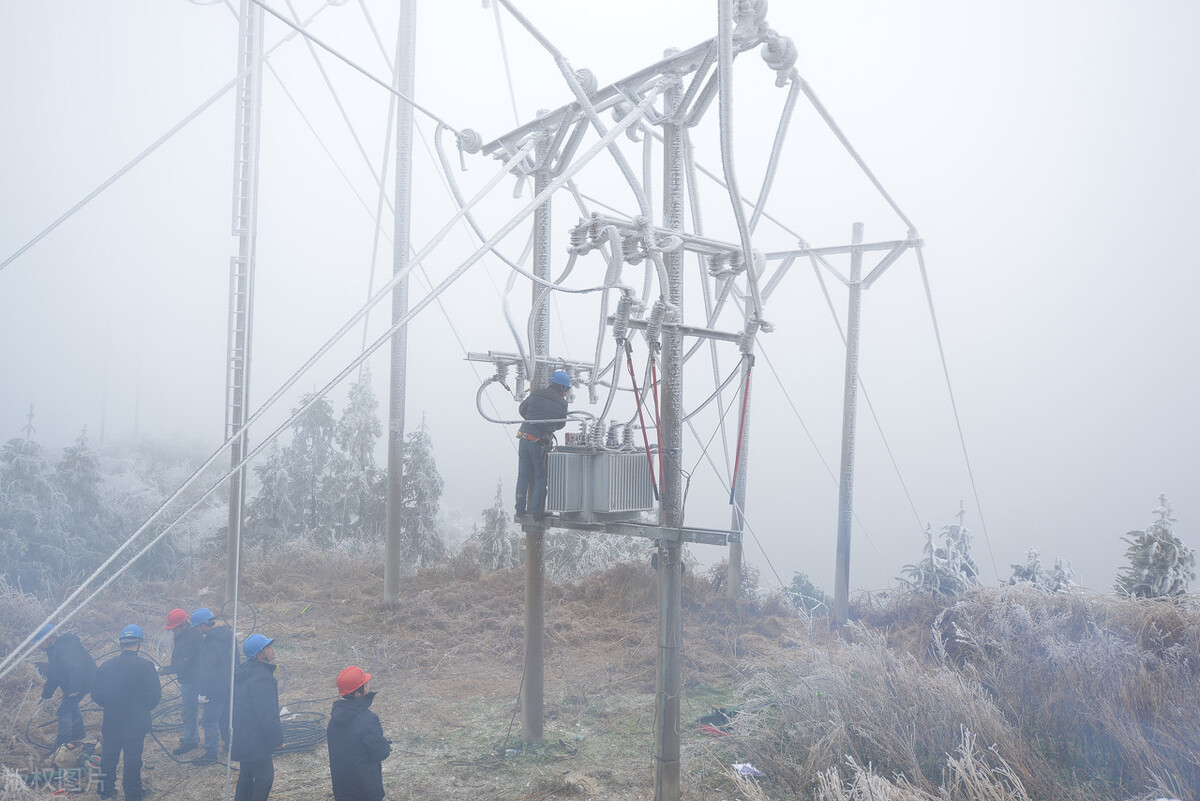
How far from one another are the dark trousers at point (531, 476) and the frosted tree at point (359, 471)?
430 inches

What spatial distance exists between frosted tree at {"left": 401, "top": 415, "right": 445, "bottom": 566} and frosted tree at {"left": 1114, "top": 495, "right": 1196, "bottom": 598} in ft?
40.7

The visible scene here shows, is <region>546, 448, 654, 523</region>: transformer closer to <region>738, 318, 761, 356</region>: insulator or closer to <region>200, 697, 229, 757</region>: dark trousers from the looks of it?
<region>738, 318, 761, 356</region>: insulator

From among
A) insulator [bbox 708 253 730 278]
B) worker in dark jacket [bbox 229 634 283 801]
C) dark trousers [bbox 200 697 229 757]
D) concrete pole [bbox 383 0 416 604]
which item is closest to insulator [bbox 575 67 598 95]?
insulator [bbox 708 253 730 278]

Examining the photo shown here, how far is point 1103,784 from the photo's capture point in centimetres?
519

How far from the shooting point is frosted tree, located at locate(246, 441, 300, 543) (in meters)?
16.6

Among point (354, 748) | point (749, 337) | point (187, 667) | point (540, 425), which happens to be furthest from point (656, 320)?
point (187, 667)

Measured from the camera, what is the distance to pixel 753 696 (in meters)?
8.27

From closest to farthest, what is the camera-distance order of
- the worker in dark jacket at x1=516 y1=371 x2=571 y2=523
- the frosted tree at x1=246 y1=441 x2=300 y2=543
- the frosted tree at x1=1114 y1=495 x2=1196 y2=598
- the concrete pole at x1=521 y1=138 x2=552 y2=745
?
the worker in dark jacket at x1=516 y1=371 x2=571 y2=523 → the concrete pole at x1=521 y1=138 x2=552 y2=745 → the frosted tree at x1=1114 y1=495 x2=1196 y2=598 → the frosted tree at x1=246 y1=441 x2=300 y2=543

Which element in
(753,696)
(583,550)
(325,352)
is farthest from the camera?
(583,550)

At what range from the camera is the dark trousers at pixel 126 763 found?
5.68 meters

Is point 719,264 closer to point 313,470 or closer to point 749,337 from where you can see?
point 749,337

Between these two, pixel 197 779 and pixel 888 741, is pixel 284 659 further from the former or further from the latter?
pixel 888 741

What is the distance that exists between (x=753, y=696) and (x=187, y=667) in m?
5.59

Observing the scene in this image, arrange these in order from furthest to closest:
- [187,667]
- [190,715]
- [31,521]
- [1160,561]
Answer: [31,521] → [1160,561] → [190,715] → [187,667]
